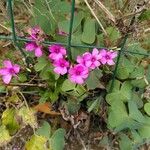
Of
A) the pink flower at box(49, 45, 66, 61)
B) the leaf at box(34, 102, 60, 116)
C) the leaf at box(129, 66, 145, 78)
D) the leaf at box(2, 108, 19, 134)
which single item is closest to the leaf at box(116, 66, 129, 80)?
the leaf at box(129, 66, 145, 78)

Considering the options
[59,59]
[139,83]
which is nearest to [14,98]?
[59,59]

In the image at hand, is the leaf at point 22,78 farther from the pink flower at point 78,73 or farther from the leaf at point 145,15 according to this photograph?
the leaf at point 145,15

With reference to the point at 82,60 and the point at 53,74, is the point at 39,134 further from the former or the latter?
the point at 82,60

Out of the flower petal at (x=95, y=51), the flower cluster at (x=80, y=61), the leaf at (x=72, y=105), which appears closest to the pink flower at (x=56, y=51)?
the flower cluster at (x=80, y=61)

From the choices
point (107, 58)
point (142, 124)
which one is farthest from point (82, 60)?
point (142, 124)

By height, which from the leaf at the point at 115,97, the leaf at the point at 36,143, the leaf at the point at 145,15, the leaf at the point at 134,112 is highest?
the leaf at the point at 145,15

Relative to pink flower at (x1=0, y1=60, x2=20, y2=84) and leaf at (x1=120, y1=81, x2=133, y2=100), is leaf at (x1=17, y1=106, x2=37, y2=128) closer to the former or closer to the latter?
pink flower at (x1=0, y1=60, x2=20, y2=84)
